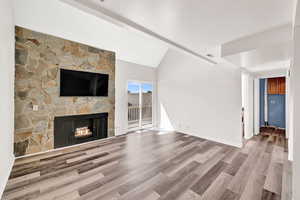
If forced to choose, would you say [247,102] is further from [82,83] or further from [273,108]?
[82,83]

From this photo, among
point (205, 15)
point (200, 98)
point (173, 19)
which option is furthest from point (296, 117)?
point (200, 98)

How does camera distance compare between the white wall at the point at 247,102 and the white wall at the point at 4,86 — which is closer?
the white wall at the point at 4,86

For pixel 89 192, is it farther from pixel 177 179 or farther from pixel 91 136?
pixel 91 136

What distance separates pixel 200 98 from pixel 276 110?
3.95 meters

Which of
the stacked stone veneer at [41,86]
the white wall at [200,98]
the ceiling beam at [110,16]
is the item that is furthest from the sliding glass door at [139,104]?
the ceiling beam at [110,16]

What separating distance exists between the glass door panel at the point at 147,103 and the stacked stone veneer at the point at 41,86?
8.39 feet

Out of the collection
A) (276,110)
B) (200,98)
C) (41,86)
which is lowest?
(276,110)

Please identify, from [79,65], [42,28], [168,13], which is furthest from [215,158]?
[42,28]

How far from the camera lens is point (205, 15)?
5.95 ft

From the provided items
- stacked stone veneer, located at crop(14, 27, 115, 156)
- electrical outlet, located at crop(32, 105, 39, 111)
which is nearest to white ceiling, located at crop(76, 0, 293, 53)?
stacked stone veneer, located at crop(14, 27, 115, 156)

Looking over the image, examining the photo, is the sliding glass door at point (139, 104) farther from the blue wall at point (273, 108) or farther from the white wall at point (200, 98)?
the blue wall at point (273, 108)

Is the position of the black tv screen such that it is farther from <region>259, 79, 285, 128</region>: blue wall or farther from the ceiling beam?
<region>259, 79, 285, 128</region>: blue wall

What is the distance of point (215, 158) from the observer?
290 cm

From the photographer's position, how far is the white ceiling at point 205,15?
158cm
